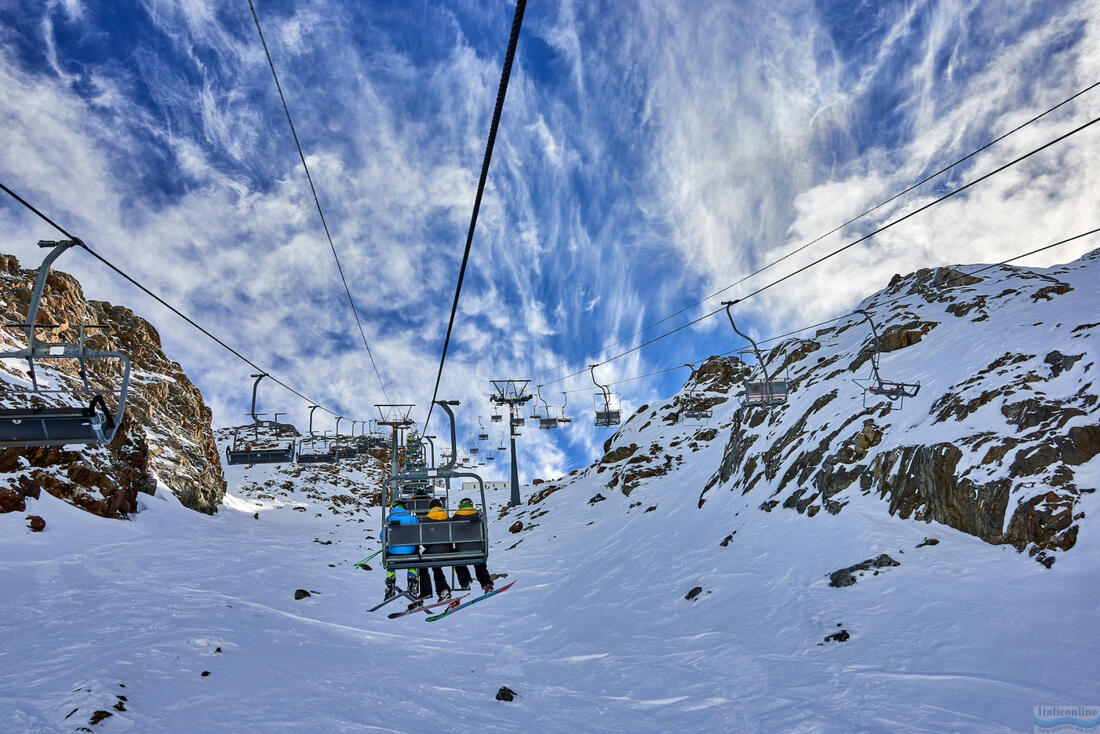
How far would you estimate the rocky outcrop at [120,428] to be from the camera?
23.0 m

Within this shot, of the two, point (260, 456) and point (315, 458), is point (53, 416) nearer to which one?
point (260, 456)

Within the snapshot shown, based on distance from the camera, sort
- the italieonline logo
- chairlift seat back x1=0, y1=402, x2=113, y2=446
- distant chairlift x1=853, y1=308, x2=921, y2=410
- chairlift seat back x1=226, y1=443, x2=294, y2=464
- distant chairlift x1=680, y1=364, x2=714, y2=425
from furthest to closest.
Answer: distant chairlift x1=680, y1=364, x2=714, y2=425
chairlift seat back x1=226, y1=443, x2=294, y2=464
distant chairlift x1=853, y1=308, x2=921, y2=410
chairlift seat back x1=0, y1=402, x2=113, y2=446
the italieonline logo

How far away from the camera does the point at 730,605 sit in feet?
41.3

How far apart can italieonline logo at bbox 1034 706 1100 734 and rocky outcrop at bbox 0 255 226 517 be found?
11830mm

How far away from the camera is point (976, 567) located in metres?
10.4

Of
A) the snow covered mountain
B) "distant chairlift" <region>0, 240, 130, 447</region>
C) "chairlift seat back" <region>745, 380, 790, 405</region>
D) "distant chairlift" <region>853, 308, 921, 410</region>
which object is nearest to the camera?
the snow covered mountain

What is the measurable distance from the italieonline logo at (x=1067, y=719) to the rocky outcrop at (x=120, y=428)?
38.8ft

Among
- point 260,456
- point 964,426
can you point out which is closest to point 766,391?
point 964,426

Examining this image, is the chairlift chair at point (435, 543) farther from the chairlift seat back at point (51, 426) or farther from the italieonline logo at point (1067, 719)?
the italieonline logo at point (1067, 719)

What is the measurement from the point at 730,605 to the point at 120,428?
35.1 metres

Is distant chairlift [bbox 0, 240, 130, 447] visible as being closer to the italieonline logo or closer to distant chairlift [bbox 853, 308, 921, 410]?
the italieonline logo

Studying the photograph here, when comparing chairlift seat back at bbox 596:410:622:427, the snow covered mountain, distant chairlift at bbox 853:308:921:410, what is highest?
chairlift seat back at bbox 596:410:622:427

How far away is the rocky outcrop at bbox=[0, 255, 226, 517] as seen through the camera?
23031mm

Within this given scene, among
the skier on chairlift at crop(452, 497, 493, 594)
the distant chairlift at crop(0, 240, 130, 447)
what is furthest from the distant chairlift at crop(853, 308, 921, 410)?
the distant chairlift at crop(0, 240, 130, 447)
